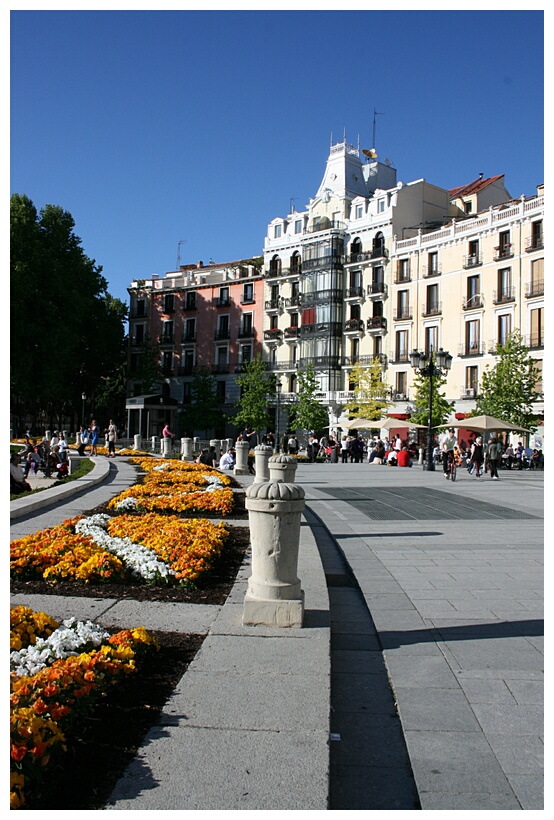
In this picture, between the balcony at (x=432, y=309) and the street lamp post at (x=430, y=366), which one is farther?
the balcony at (x=432, y=309)

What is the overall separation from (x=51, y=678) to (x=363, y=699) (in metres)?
1.91

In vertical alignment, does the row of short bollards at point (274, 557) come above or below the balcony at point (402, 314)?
below

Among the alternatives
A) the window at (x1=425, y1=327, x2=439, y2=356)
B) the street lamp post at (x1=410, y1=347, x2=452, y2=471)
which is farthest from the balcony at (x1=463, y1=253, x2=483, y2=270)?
the street lamp post at (x1=410, y1=347, x2=452, y2=471)

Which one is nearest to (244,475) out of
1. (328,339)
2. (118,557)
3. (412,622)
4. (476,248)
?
(118,557)

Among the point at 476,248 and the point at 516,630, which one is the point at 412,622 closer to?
A: the point at 516,630

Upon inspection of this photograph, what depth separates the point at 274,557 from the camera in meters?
5.12

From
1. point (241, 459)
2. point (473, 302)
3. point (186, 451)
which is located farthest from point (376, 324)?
point (241, 459)

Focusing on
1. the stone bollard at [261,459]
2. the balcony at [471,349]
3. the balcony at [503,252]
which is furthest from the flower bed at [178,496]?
the balcony at [503,252]

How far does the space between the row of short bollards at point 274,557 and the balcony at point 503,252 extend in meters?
41.4

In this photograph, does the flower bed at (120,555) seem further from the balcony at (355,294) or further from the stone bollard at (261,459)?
Result: the balcony at (355,294)

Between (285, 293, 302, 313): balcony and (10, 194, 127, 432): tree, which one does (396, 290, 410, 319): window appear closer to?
(285, 293, 302, 313): balcony

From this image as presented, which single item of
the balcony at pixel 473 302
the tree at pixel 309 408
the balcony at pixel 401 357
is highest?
the balcony at pixel 473 302

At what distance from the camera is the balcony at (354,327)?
53750mm

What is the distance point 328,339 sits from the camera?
5562cm
